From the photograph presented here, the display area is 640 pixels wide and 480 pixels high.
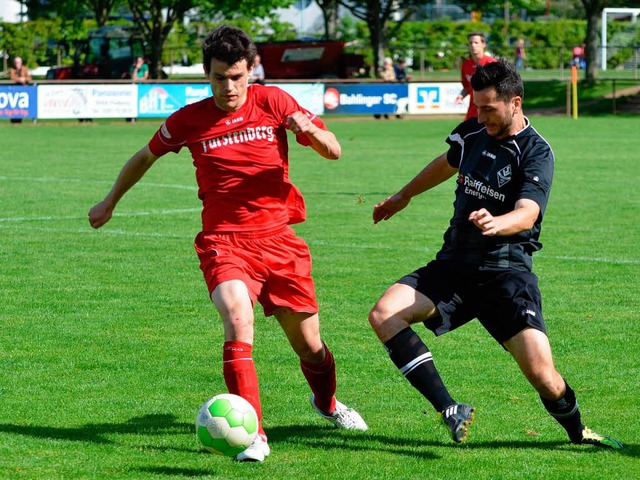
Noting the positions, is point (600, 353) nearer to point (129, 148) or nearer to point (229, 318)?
point (229, 318)

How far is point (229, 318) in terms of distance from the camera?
563 cm

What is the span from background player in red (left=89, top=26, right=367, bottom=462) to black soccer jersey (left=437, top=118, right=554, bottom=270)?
2.32ft

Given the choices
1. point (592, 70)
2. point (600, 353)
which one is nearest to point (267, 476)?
point (600, 353)

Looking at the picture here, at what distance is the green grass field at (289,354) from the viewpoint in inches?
223

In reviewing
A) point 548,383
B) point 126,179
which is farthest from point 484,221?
point 126,179

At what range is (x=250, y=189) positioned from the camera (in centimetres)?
605

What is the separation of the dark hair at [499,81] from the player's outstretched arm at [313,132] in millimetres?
790

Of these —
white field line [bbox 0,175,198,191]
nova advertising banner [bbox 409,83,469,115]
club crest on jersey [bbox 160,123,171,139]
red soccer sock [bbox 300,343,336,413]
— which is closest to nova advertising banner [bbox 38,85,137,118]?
nova advertising banner [bbox 409,83,469,115]

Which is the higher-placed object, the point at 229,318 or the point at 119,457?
the point at 229,318

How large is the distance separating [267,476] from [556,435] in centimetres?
168

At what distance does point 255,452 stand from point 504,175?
1.78 meters

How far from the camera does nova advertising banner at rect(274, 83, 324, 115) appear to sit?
35.7 m

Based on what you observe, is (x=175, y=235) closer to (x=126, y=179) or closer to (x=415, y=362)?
(x=126, y=179)

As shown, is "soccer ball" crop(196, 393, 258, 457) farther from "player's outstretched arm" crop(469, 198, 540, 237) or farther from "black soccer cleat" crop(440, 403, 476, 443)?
"player's outstretched arm" crop(469, 198, 540, 237)
